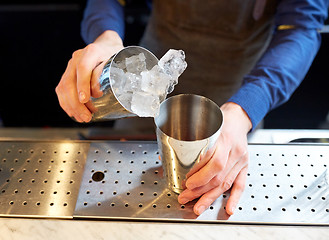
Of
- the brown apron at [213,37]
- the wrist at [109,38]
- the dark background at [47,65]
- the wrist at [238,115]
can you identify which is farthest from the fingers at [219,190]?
the dark background at [47,65]

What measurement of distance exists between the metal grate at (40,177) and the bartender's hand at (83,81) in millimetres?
116

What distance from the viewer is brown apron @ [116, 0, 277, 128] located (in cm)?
117

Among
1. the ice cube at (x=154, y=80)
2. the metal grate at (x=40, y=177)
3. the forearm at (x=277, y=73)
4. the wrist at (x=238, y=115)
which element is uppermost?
the ice cube at (x=154, y=80)

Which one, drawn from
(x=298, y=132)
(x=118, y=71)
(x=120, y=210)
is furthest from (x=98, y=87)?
(x=298, y=132)

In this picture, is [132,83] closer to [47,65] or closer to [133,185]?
[133,185]

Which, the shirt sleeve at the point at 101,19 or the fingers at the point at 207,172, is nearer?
the fingers at the point at 207,172

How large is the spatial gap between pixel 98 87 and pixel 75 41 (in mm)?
1360

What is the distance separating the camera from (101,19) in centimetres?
114

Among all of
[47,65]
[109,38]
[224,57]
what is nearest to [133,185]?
[109,38]

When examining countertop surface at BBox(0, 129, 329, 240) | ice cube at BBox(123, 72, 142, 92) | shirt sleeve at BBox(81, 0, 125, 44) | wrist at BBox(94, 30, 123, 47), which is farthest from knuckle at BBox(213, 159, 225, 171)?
shirt sleeve at BBox(81, 0, 125, 44)

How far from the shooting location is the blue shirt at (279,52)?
0.90 metres

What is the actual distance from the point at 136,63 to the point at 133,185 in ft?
0.94

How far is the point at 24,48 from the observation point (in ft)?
6.48

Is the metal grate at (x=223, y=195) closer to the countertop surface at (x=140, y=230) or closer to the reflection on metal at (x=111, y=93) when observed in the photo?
the countertop surface at (x=140, y=230)
